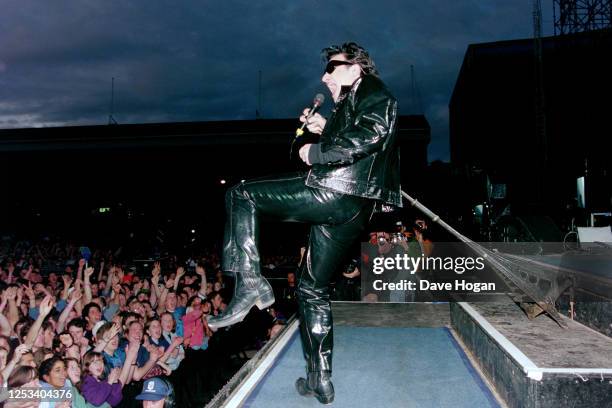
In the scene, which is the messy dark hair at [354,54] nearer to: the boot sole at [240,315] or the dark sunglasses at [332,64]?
the dark sunglasses at [332,64]

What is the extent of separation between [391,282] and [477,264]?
3.07 meters

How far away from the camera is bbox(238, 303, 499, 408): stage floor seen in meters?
2.65

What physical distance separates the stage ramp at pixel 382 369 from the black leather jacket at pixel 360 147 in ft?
4.04

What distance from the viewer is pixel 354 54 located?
2.41 meters

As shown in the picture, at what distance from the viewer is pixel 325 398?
2.55 meters

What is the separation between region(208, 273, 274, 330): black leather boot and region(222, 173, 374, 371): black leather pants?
4 cm

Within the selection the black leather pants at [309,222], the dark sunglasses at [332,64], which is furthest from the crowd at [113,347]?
the dark sunglasses at [332,64]

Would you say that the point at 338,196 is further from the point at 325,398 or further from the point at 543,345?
the point at 543,345

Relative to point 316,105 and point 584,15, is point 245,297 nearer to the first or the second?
point 316,105

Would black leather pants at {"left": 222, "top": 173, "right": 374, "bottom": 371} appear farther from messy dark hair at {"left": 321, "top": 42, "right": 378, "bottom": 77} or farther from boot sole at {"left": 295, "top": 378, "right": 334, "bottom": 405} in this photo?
messy dark hair at {"left": 321, "top": 42, "right": 378, "bottom": 77}

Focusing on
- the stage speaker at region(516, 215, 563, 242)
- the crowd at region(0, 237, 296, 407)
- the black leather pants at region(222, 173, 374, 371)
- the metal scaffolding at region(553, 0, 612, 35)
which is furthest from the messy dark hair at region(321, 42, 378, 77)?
the metal scaffolding at region(553, 0, 612, 35)

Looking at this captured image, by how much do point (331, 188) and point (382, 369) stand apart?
1.67 meters

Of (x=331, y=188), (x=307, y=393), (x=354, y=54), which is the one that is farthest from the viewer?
(x=307, y=393)
